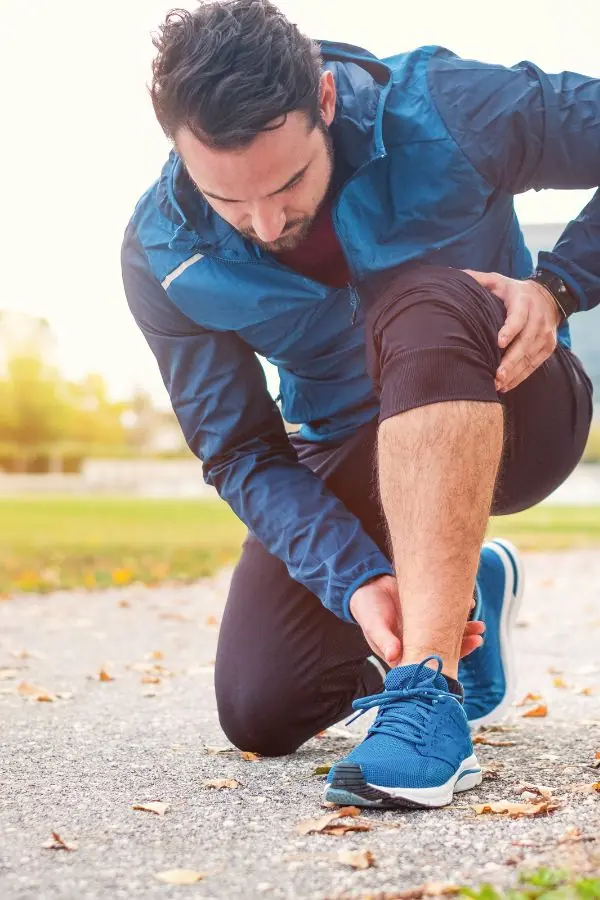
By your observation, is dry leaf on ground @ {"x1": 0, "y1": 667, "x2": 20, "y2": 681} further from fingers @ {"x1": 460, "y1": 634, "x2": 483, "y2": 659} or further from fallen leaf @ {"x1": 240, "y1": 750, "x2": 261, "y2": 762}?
fingers @ {"x1": 460, "y1": 634, "x2": 483, "y2": 659}

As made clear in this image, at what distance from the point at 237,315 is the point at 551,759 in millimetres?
1110

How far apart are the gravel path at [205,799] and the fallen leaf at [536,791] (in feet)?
0.06

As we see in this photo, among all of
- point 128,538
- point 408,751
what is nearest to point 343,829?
point 408,751

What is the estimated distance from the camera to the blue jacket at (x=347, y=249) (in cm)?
203

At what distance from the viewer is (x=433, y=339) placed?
1683 millimetres

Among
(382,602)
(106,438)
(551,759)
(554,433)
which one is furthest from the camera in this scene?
(106,438)

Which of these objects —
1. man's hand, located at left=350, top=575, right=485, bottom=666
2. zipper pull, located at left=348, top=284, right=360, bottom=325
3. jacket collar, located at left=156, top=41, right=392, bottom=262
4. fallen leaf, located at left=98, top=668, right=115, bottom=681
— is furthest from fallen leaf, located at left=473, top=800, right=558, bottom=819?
fallen leaf, located at left=98, top=668, right=115, bottom=681

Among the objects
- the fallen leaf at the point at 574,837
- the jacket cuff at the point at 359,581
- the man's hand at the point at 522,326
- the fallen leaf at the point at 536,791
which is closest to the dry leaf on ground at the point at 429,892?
the fallen leaf at the point at 574,837

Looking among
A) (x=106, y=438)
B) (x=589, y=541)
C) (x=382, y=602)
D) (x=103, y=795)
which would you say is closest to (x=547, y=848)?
(x=382, y=602)

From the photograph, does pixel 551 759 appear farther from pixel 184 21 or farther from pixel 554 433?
pixel 184 21

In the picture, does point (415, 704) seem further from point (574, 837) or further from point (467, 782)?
point (574, 837)

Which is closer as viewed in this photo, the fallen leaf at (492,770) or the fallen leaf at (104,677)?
the fallen leaf at (492,770)

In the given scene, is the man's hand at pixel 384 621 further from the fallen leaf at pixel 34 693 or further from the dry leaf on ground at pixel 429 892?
the fallen leaf at pixel 34 693

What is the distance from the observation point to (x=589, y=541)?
962 cm
